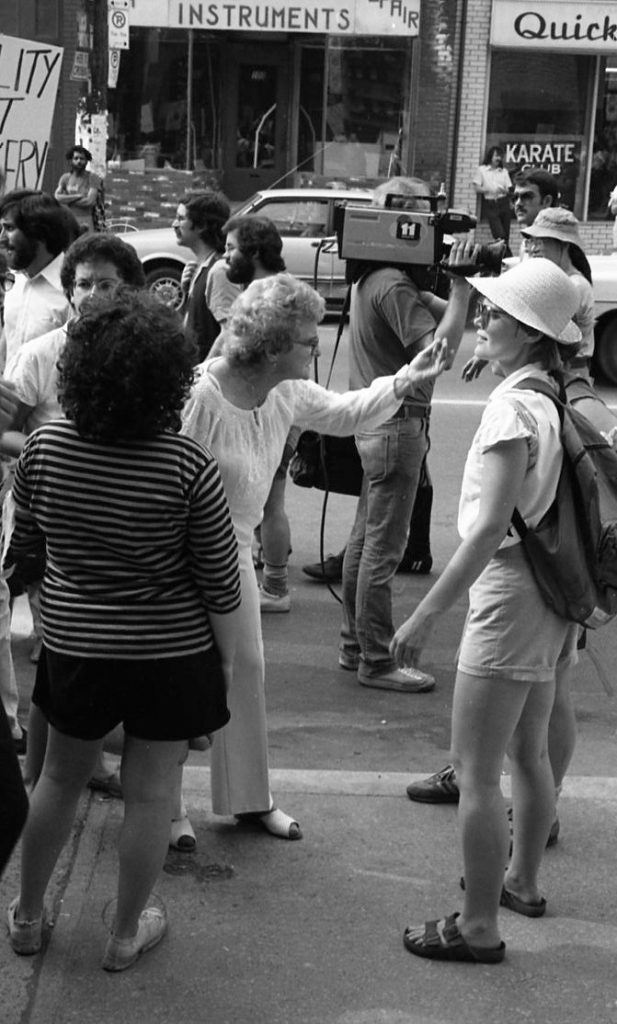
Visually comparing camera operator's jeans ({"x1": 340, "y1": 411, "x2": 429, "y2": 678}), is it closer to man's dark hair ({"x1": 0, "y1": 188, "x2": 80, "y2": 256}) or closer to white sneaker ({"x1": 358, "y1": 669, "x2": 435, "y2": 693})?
white sneaker ({"x1": 358, "y1": 669, "x2": 435, "y2": 693})

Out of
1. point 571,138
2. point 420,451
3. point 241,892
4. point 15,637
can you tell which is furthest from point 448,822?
point 571,138

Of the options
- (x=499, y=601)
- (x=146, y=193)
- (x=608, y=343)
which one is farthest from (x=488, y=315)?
(x=146, y=193)

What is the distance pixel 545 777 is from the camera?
11.5ft

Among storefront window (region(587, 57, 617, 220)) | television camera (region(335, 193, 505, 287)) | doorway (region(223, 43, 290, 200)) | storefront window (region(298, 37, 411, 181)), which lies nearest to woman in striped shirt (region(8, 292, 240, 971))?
television camera (region(335, 193, 505, 287))

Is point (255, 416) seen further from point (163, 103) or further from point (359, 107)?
point (163, 103)

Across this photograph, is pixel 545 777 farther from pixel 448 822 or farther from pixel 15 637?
pixel 15 637

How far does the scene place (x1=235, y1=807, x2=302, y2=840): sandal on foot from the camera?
406 centimetres

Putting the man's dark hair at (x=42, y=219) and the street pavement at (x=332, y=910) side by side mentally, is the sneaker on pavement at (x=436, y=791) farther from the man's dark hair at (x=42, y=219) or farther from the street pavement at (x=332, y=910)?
the man's dark hair at (x=42, y=219)

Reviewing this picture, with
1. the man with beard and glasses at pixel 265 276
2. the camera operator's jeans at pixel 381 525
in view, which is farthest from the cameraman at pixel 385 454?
the man with beard and glasses at pixel 265 276

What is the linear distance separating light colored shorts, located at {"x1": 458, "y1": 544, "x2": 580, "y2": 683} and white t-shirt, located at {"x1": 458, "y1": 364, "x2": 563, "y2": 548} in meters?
0.07

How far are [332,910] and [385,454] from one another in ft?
6.79

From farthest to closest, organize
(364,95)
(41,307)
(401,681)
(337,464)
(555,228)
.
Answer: (364,95) → (555,228) → (337,464) → (401,681) → (41,307)

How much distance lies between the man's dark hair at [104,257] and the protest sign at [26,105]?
2060 mm

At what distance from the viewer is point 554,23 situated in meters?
21.3
